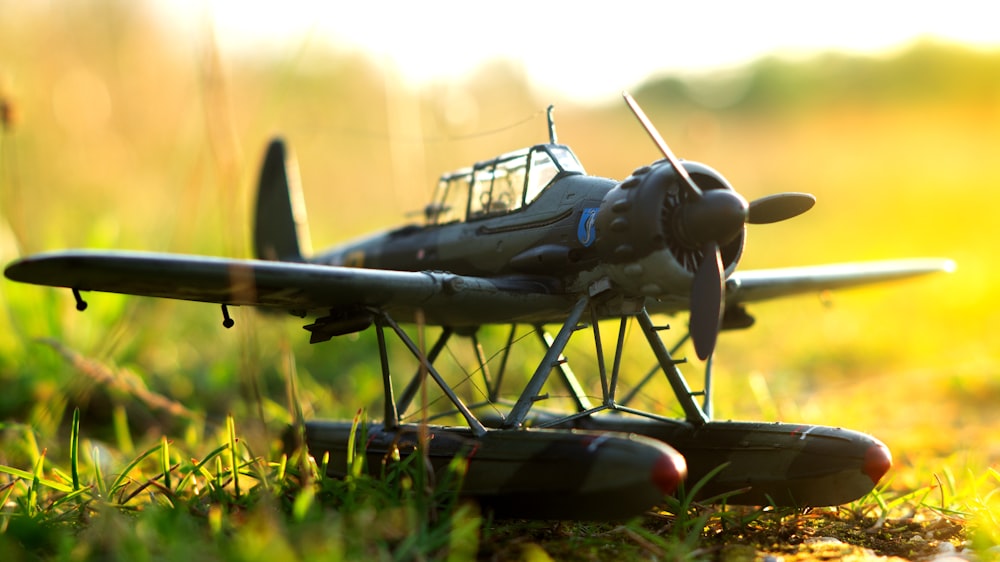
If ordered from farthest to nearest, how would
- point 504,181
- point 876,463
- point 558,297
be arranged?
1. point 504,181
2. point 558,297
3. point 876,463

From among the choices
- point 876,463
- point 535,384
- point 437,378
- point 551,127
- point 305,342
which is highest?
point 551,127

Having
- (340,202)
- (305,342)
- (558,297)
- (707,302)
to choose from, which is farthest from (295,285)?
(340,202)

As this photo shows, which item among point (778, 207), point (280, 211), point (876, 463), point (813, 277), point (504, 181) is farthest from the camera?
point (280, 211)

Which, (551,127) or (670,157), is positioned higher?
(551,127)

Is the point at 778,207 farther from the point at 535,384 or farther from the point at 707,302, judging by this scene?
the point at 535,384

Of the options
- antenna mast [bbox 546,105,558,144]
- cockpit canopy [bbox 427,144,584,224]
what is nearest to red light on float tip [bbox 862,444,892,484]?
cockpit canopy [bbox 427,144,584,224]

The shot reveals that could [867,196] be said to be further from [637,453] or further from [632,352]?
[637,453]
